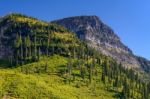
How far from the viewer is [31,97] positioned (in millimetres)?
199125

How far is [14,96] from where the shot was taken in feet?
642

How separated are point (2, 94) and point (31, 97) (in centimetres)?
1616

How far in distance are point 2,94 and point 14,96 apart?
23.2ft

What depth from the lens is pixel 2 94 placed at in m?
192

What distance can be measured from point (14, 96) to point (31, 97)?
365 inches
